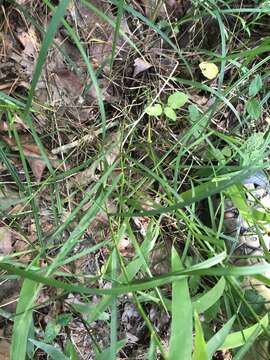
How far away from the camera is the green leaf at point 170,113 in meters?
1.15

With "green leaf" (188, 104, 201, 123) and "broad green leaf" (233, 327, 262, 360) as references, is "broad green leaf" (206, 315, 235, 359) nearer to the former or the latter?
"broad green leaf" (233, 327, 262, 360)

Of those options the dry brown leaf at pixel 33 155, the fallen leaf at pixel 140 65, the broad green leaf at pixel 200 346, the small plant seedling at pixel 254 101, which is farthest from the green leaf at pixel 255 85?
the broad green leaf at pixel 200 346

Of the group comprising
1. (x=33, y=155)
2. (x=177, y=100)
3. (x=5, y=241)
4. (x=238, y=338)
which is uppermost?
(x=177, y=100)

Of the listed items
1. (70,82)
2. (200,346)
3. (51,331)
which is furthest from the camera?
(70,82)

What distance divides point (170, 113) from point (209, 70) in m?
0.16

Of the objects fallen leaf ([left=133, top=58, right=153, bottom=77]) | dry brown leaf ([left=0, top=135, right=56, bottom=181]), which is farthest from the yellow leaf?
dry brown leaf ([left=0, top=135, right=56, bottom=181])

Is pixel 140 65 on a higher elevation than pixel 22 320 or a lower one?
higher

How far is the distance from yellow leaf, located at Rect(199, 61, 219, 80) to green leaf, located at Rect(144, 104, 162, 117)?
0.47ft

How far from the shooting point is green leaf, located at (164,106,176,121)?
115cm

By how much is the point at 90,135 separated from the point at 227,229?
16.6 inches

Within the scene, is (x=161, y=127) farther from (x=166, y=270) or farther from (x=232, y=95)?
(x=166, y=270)

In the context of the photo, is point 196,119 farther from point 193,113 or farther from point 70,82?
point 70,82

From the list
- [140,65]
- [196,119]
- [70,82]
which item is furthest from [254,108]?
[70,82]

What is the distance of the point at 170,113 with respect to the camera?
3.79 ft
